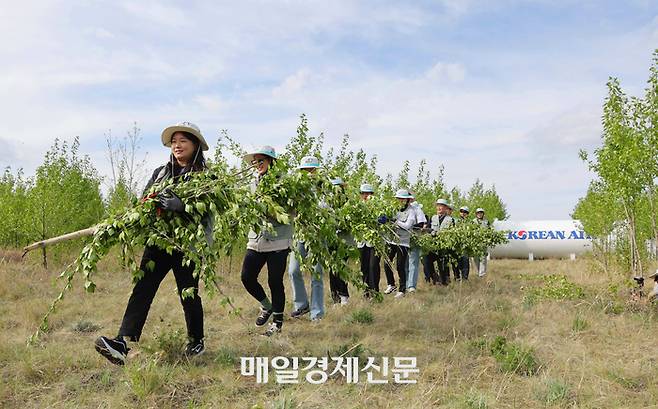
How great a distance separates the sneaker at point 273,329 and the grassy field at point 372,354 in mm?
81

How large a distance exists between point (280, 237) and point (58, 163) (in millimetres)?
10601

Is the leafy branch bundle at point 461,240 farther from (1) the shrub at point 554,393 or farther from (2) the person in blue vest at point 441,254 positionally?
(1) the shrub at point 554,393

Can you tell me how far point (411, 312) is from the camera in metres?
6.89

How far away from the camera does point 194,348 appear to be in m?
4.58

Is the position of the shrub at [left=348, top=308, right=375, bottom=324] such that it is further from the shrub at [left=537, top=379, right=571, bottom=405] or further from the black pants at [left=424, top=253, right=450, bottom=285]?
the black pants at [left=424, top=253, right=450, bottom=285]

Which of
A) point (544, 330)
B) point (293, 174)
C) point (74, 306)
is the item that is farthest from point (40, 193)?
point (544, 330)

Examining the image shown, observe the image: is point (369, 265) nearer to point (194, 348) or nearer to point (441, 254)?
point (441, 254)

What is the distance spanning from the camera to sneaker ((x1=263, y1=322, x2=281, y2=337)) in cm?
547

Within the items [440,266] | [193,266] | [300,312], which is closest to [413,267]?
[440,266]

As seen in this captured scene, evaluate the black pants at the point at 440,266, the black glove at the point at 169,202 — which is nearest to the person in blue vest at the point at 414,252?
the black pants at the point at 440,266

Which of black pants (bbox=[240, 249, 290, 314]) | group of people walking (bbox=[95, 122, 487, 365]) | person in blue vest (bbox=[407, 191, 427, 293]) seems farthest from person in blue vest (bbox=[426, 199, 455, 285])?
black pants (bbox=[240, 249, 290, 314])

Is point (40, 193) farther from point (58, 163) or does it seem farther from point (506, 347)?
point (506, 347)

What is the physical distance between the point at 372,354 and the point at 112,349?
209cm

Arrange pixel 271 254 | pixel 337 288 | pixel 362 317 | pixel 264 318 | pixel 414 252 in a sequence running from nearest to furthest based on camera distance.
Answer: pixel 271 254 → pixel 264 318 → pixel 362 317 → pixel 337 288 → pixel 414 252
